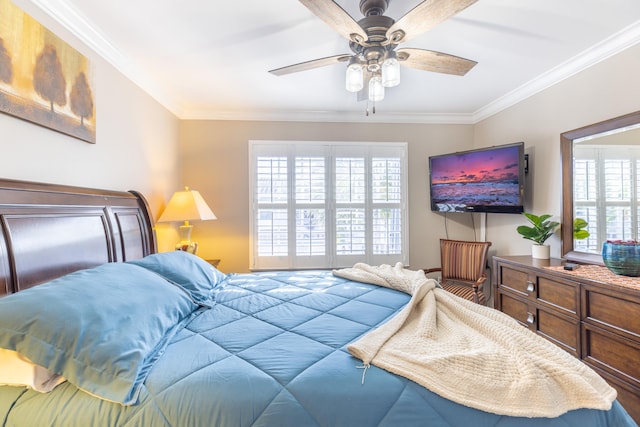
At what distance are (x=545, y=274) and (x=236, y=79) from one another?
2.97 meters

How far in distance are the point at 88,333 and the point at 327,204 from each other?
2.72 metres

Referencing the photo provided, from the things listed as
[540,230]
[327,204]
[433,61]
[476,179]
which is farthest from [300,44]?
[540,230]

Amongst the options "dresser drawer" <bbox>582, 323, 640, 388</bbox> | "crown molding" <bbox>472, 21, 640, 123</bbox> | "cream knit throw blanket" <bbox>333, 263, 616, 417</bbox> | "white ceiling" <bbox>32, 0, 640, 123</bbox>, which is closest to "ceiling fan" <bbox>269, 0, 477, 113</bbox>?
"white ceiling" <bbox>32, 0, 640, 123</bbox>

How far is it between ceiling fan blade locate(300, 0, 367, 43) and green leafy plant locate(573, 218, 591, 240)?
2.22 metres

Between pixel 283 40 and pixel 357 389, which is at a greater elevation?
pixel 283 40

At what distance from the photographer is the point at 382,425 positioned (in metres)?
0.82

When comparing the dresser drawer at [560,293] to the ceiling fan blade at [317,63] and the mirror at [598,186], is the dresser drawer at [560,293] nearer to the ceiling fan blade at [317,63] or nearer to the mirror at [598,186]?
the mirror at [598,186]

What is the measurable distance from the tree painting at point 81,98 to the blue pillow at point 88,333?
46.0 inches

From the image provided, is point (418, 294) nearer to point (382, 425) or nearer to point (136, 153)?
point (382, 425)

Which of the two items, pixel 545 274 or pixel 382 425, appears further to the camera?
pixel 545 274

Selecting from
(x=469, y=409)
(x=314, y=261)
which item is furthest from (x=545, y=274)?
(x=314, y=261)

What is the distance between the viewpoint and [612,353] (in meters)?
1.63

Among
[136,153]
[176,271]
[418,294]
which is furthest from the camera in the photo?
[136,153]

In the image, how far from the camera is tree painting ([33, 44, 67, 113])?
146cm
